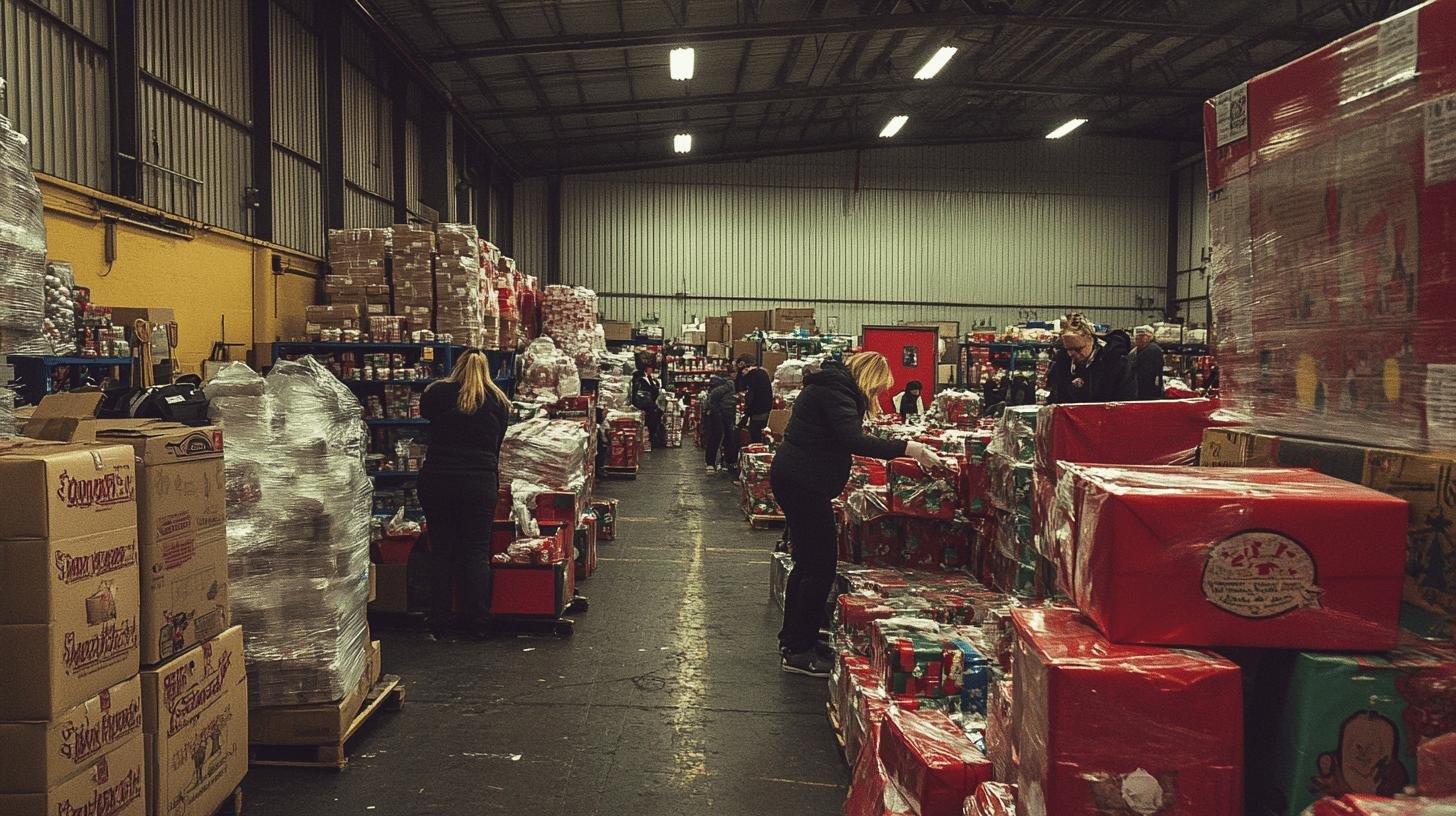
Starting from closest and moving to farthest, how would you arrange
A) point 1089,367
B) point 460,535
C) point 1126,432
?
point 1126,432, point 460,535, point 1089,367

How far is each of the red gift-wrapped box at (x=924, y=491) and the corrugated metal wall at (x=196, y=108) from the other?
247 inches

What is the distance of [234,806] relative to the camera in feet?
10.4

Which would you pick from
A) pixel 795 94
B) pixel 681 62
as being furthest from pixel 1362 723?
pixel 795 94

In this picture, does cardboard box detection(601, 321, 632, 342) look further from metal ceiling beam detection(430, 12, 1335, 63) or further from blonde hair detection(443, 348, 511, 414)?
blonde hair detection(443, 348, 511, 414)

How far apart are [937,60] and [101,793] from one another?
44.1 ft

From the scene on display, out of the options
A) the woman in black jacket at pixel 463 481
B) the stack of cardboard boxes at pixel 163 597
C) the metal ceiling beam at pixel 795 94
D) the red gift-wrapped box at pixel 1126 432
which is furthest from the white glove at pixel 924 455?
the metal ceiling beam at pixel 795 94

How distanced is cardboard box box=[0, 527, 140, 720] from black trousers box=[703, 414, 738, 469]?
11052mm

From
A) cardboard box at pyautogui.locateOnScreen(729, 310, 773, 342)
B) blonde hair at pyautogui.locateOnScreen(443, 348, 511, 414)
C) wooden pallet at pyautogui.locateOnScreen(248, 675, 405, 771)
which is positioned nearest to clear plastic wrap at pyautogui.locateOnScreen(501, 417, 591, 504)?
blonde hair at pyautogui.locateOnScreen(443, 348, 511, 414)

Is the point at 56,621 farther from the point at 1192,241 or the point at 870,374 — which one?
the point at 1192,241

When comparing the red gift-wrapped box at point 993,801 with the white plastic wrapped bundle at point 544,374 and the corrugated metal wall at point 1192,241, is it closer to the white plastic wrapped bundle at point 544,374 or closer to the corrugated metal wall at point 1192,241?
the white plastic wrapped bundle at point 544,374

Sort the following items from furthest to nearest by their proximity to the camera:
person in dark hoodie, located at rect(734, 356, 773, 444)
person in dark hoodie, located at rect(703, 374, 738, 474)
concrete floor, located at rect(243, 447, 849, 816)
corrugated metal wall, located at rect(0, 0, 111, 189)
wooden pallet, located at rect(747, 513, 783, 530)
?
person in dark hoodie, located at rect(703, 374, 738, 474) < person in dark hoodie, located at rect(734, 356, 773, 444) < wooden pallet, located at rect(747, 513, 783, 530) < corrugated metal wall, located at rect(0, 0, 111, 189) < concrete floor, located at rect(243, 447, 849, 816)

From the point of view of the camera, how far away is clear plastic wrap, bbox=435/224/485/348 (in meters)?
8.48

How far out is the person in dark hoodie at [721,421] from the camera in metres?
13.2

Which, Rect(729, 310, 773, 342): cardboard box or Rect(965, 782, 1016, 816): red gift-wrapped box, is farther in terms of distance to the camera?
Rect(729, 310, 773, 342): cardboard box
